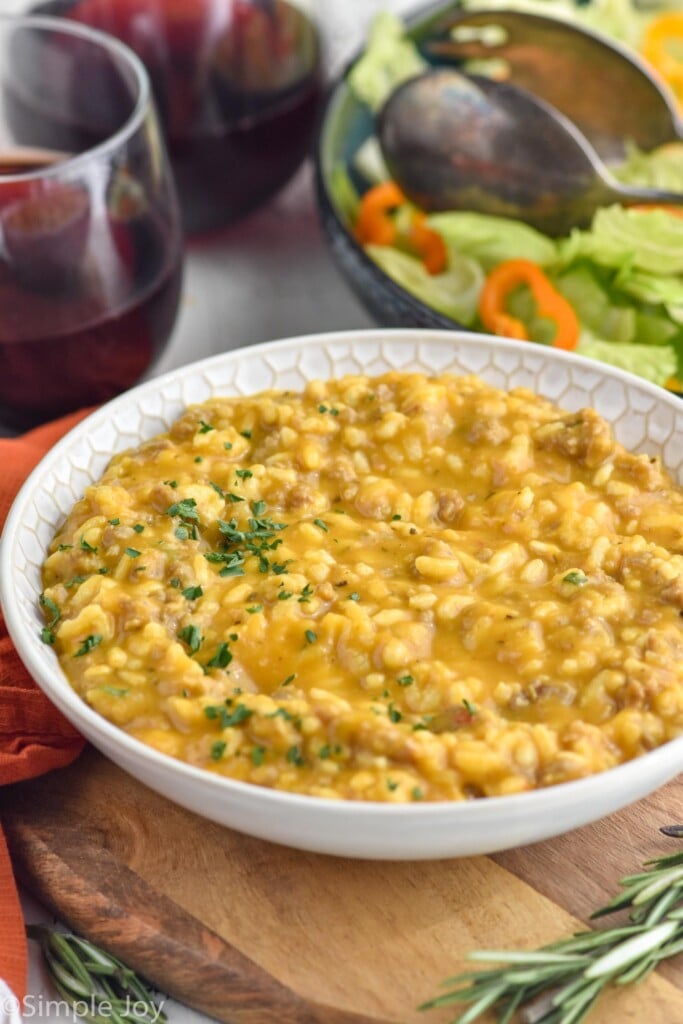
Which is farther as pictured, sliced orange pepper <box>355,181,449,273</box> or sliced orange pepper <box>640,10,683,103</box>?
sliced orange pepper <box>640,10,683,103</box>

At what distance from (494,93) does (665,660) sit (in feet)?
11.0

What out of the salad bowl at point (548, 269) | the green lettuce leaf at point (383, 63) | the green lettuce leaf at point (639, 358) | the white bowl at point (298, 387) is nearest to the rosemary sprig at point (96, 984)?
the white bowl at point (298, 387)

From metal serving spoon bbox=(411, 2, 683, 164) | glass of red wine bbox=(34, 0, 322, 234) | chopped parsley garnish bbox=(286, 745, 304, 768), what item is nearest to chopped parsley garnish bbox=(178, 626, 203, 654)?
chopped parsley garnish bbox=(286, 745, 304, 768)

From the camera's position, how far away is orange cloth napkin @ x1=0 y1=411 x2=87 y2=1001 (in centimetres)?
336

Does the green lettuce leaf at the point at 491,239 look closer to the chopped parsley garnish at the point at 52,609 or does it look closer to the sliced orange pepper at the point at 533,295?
the sliced orange pepper at the point at 533,295

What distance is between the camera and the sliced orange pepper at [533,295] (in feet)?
17.4

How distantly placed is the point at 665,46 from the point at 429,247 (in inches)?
81.4

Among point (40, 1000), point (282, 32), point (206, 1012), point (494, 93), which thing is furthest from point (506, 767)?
point (282, 32)

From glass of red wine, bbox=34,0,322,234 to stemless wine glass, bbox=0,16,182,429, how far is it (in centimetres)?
52

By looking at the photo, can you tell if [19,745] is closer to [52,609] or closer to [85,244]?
[52,609]

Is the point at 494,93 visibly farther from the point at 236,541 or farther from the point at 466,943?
the point at 466,943

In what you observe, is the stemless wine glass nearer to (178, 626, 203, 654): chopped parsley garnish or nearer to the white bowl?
the white bowl

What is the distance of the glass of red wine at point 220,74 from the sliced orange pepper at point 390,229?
57 cm

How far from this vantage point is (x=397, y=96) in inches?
230
